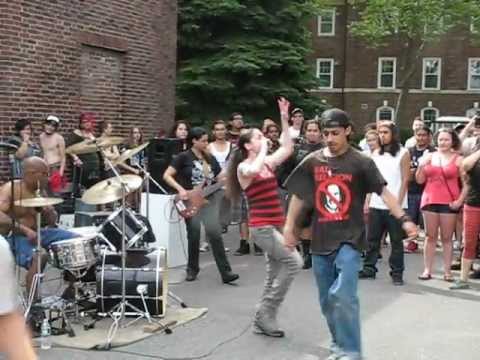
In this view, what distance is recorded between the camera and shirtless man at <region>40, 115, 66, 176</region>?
11734 mm

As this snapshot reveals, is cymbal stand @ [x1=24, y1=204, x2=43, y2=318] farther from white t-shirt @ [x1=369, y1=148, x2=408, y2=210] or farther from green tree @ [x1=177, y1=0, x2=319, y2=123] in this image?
green tree @ [x1=177, y1=0, x2=319, y2=123]

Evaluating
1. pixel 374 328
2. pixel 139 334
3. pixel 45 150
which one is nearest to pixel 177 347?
pixel 139 334

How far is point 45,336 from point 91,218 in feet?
8.65

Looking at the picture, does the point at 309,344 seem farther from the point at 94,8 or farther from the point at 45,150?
the point at 94,8

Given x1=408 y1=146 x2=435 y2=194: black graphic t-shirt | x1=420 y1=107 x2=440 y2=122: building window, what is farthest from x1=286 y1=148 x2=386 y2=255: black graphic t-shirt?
x1=420 y1=107 x2=440 y2=122: building window

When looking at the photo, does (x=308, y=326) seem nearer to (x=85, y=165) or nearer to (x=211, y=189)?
(x=211, y=189)

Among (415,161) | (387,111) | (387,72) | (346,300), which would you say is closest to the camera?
(346,300)

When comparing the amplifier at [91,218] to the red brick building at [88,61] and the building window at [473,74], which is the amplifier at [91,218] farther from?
the building window at [473,74]

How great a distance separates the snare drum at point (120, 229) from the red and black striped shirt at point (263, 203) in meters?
1.24

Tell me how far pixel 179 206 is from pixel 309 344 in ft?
9.85

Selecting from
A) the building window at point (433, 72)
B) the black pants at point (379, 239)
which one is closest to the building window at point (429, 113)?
the building window at point (433, 72)

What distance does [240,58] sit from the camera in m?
20.0

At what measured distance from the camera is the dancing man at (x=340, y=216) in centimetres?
554

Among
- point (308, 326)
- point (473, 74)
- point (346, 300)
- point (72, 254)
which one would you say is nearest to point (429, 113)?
point (473, 74)
